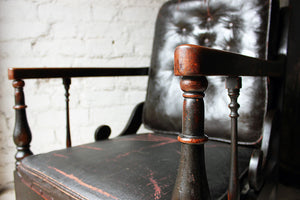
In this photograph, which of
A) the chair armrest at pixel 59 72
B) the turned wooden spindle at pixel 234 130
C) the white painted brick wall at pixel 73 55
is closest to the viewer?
the turned wooden spindle at pixel 234 130

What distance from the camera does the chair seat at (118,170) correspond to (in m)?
0.61

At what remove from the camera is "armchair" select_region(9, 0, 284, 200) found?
46 cm

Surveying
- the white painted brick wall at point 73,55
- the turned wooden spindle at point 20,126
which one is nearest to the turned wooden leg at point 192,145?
the turned wooden spindle at point 20,126

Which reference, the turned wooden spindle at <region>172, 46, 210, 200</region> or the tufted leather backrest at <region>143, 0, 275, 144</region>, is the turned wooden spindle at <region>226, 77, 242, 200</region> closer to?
the turned wooden spindle at <region>172, 46, 210, 200</region>

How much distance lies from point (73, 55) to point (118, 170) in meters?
0.97

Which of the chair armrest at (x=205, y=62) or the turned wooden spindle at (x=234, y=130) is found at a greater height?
the chair armrest at (x=205, y=62)

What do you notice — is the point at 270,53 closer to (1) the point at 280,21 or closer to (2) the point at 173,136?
(1) the point at 280,21

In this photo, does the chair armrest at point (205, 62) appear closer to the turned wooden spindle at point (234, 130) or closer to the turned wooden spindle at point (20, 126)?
the turned wooden spindle at point (234, 130)

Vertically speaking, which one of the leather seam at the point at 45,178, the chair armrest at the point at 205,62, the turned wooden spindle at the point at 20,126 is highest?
the chair armrest at the point at 205,62

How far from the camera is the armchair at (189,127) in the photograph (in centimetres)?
46

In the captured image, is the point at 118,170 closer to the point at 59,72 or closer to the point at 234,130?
the point at 234,130

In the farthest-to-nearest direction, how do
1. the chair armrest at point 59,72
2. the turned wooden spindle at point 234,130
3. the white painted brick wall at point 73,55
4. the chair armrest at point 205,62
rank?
the white painted brick wall at point 73,55 → the chair armrest at point 59,72 → the turned wooden spindle at point 234,130 → the chair armrest at point 205,62

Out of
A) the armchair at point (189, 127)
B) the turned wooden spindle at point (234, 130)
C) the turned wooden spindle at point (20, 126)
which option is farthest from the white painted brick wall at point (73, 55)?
the turned wooden spindle at point (234, 130)

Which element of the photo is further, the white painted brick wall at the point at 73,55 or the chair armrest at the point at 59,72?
the white painted brick wall at the point at 73,55
